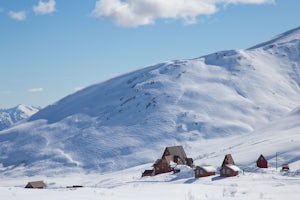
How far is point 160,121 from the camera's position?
158 meters

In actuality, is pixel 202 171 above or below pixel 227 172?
A: above

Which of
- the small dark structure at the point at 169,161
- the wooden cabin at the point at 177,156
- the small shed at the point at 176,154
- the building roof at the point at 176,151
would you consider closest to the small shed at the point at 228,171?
the small dark structure at the point at 169,161

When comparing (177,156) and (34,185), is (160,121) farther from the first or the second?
(34,185)

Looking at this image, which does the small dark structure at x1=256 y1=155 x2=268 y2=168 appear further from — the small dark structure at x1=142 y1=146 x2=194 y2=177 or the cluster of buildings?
the small dark structure at x1=142 y1=146 x2=194 y2=177

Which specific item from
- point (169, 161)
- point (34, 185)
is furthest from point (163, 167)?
point (34, 185)

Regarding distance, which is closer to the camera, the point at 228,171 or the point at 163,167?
the point at 228,171

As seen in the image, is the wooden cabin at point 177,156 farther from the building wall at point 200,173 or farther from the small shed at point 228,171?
the small shed at point 228,171

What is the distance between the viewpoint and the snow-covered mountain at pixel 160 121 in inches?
5413

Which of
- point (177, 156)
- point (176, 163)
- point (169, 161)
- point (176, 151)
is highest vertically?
point (176, 151)

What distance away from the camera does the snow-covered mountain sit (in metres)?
138

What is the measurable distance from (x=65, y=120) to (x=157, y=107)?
1719 inches

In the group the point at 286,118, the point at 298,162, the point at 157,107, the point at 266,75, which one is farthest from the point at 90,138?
the point at 298,162

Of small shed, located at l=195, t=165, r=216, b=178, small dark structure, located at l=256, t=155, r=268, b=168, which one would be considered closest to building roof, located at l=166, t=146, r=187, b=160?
small dark structure, located at l=256, t=155, r=268, b=168

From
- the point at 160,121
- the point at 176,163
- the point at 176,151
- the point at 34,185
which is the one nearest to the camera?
the point at 34,185
